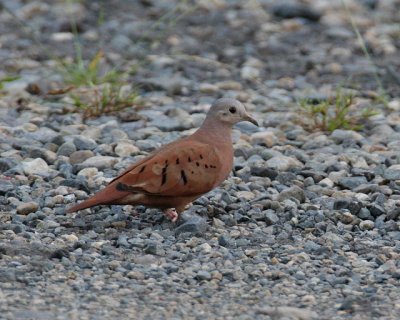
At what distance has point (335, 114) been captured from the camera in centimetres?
850

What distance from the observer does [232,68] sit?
1045cm

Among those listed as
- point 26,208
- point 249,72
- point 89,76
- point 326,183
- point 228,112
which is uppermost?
point 228,112

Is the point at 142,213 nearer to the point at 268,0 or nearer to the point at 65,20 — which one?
the point at 65,20

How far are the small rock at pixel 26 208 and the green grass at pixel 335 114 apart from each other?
2704 millimetres

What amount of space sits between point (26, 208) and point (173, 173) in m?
0.83

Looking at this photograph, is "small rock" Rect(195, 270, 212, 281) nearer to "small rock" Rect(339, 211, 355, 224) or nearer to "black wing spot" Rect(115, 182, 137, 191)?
"black wing spot" Rect(115, 182, 137, 191)

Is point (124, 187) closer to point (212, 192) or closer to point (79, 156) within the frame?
point (212, 192)

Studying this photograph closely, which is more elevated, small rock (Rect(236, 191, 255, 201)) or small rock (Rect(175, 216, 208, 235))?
small rock (Rect(175, 216, 208, 235))

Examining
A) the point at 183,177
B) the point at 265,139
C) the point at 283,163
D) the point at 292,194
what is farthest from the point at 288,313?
the point at 265,139

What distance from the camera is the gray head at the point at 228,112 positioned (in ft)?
21.7

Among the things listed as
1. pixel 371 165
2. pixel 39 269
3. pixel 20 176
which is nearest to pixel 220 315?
pixel 39 269

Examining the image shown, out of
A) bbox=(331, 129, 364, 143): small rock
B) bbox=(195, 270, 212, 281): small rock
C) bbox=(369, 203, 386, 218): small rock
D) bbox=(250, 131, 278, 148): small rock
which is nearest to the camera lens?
bbox=(195, 270, 212, 281): small rock

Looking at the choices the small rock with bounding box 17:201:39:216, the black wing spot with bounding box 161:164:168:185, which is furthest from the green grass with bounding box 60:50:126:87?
the black wing spot with bounding box 161:164:168:185

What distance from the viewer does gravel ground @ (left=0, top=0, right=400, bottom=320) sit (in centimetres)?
521
